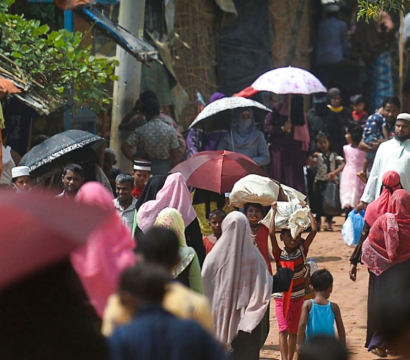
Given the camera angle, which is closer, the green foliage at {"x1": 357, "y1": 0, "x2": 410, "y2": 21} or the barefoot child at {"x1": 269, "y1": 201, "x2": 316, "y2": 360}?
the barefoot child at {"x1": 269, "y1": 201, "x2": 316, "y2": 360}

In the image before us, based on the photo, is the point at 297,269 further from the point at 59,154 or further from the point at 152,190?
the point at 59,154

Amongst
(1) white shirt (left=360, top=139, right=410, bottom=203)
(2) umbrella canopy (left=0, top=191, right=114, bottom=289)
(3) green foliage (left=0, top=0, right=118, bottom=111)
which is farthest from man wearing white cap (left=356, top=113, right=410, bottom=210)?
(2) umbrella canopy (left=0, top=191, right=114, bottom=289)

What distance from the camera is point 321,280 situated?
782 cm

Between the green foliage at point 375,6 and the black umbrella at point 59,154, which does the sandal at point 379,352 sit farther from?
the black umbrella at point 59,154

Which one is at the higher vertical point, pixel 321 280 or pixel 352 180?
pixel 321 280

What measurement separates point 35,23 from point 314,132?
5.92 meters

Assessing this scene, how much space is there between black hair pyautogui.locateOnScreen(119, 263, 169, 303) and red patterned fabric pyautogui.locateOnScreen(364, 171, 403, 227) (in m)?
5.03

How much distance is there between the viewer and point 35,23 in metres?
12.2

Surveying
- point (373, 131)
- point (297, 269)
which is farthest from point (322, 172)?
point (297, 269)

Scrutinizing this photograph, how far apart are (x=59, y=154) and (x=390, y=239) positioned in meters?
3.21

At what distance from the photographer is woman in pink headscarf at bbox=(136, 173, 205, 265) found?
8.05 meters

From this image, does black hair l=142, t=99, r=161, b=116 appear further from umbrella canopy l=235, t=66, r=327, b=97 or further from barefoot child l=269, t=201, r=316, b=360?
barefoot child l=269, t=201, r=316, b=360

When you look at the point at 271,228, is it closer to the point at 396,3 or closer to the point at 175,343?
the point at 396,3

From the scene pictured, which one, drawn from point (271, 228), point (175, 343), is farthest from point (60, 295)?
point (271, 228)
